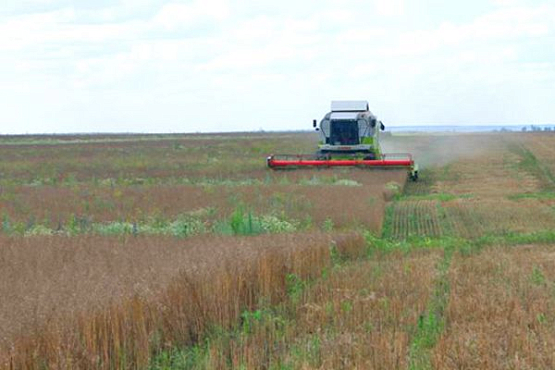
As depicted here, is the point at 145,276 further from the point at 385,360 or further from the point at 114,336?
the point at 385,360

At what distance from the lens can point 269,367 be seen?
6.64 metres

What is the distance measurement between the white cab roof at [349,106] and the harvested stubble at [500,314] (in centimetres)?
2206

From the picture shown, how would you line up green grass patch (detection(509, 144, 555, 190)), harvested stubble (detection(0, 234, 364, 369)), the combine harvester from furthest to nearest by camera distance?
the combine harvester
green grass patch (detection(509, 144, 555, 190))
harvested stubble (detection(0, 234, 364, 369))

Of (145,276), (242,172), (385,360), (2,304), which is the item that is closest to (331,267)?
(145,276)

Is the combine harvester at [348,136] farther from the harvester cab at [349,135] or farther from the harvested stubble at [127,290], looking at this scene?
the harvested stubble at [127,290]

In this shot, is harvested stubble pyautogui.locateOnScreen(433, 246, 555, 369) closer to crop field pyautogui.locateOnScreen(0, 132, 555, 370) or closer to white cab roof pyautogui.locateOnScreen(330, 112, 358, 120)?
crop field pyautogui.locateOnScreen(0, 132, 555, 370)

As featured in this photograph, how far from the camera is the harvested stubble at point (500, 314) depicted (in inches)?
263

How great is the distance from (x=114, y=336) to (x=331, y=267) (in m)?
5.43

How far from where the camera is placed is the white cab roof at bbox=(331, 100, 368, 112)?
1350 inches

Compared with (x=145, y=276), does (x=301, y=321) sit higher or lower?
lower

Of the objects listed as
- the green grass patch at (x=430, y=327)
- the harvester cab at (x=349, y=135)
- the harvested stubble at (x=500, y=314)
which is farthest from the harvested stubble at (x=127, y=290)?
the harvester cab at (x=349, y=135)

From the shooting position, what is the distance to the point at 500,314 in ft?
27.2

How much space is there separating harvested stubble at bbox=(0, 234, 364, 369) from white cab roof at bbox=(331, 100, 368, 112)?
22.8 metres

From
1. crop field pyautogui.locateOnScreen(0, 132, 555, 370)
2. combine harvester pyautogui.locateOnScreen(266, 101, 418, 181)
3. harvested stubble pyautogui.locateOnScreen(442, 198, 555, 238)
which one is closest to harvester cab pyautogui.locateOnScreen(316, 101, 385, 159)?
combine harvester pyautogui.locateOnScreen(266, 101, 418, 181)
